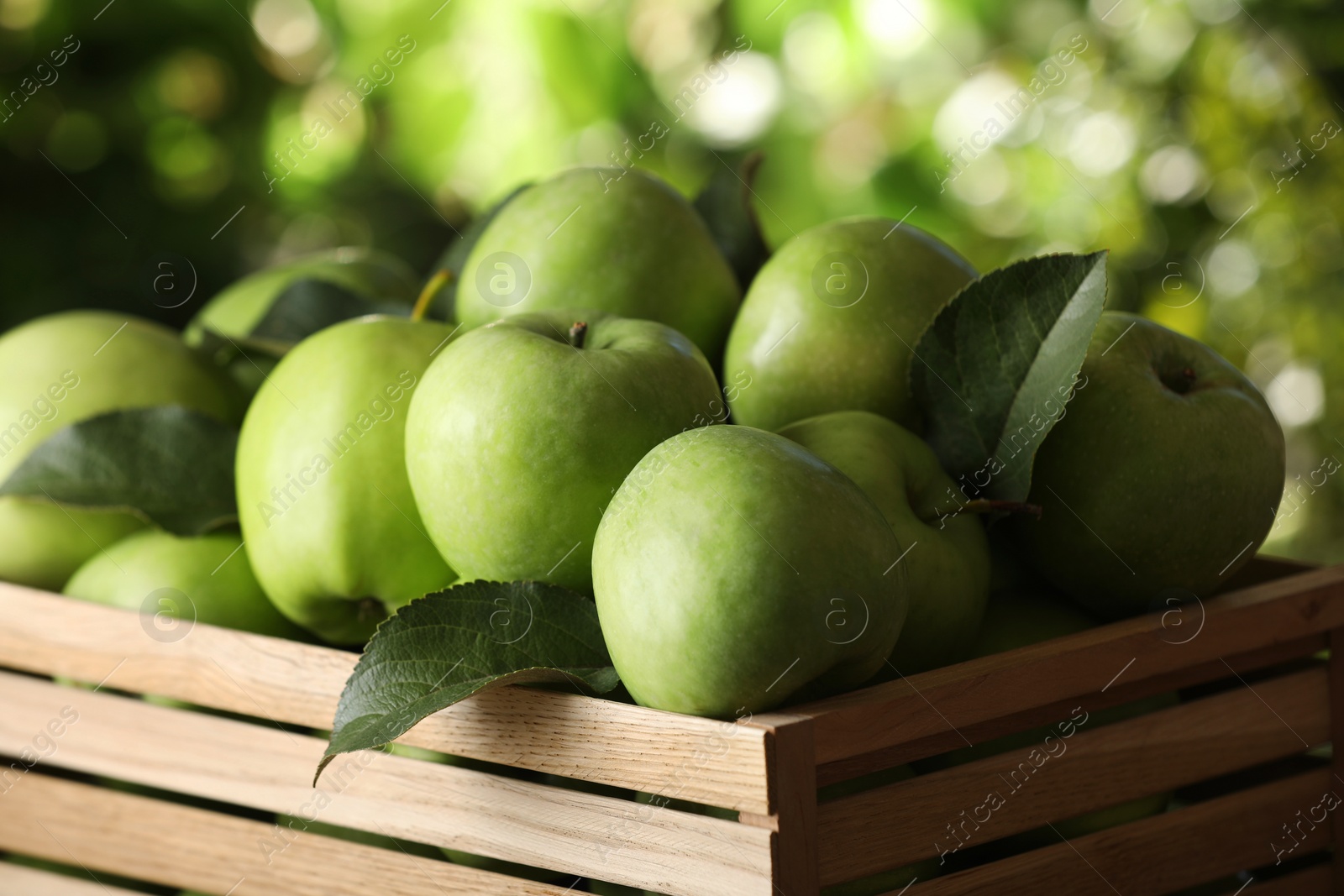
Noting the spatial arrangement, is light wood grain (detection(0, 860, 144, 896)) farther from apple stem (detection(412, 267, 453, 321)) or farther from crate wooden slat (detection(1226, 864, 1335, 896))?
crate wooden slat (detection(1226, 864, 1335, 896))

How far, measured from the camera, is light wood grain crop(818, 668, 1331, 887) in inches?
21.8

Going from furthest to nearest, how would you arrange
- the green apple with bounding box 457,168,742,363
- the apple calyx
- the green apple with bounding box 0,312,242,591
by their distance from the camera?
1. the green apple with bounding box 0,312,242,591
2. the green apple with bounding box 457,168,742,363
3. the apple calyx

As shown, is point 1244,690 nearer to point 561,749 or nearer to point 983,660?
point 983,660

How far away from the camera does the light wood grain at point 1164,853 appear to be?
23.6 inches

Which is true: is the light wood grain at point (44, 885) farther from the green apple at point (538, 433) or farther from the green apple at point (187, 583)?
the green apple at point (538, 433)

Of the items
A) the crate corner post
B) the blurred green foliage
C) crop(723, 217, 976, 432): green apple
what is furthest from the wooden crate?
the blurred green foliage

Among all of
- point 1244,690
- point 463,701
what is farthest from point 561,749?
point 1244,690

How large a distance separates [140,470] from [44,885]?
0.33m

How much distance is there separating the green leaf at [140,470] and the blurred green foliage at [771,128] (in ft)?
3.85

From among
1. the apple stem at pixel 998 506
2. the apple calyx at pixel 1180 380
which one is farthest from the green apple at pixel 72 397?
the apple calyx at pixel 1180 380

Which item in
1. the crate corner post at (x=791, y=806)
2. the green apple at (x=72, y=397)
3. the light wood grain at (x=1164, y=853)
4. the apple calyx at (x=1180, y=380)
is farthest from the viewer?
the green apple at (x=72, y=397)

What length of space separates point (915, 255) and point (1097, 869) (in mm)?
440

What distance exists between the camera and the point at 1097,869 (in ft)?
2.07

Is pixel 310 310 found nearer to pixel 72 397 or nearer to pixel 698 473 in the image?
pixel 72 397
